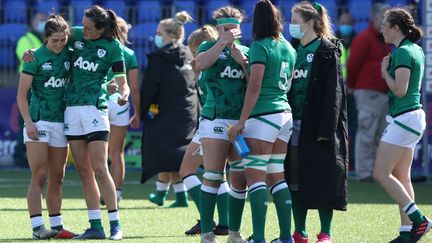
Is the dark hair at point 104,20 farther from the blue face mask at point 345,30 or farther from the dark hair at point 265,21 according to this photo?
the blue face mask at point 345,30

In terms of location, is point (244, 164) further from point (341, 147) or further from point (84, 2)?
point (84, 2)

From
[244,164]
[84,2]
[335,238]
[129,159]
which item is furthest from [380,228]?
[84,2]

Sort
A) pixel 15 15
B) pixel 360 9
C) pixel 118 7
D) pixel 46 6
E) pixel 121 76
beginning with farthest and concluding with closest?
pixel 46 6 → pixel 15 15 → pixel 118 7 → pixel 360 9 → pixel 121 76

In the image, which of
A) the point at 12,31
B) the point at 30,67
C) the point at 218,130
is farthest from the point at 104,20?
the point at 12,31

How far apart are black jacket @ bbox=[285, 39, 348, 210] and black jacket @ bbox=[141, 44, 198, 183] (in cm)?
358

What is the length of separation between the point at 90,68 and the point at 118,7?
36.6 feet

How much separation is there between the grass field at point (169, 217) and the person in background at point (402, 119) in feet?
1.48

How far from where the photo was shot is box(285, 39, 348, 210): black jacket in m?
8.80

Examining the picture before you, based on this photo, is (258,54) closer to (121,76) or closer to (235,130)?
(235,130)

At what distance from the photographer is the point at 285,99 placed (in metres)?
8.59

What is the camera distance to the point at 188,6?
19766 millimetres

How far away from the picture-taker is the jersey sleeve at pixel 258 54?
830 centimetres

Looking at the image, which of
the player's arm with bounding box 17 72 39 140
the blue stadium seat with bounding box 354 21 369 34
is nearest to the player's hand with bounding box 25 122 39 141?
the player's arm with bounding box 17 72 39 140

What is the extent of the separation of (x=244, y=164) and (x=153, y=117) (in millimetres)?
4246
